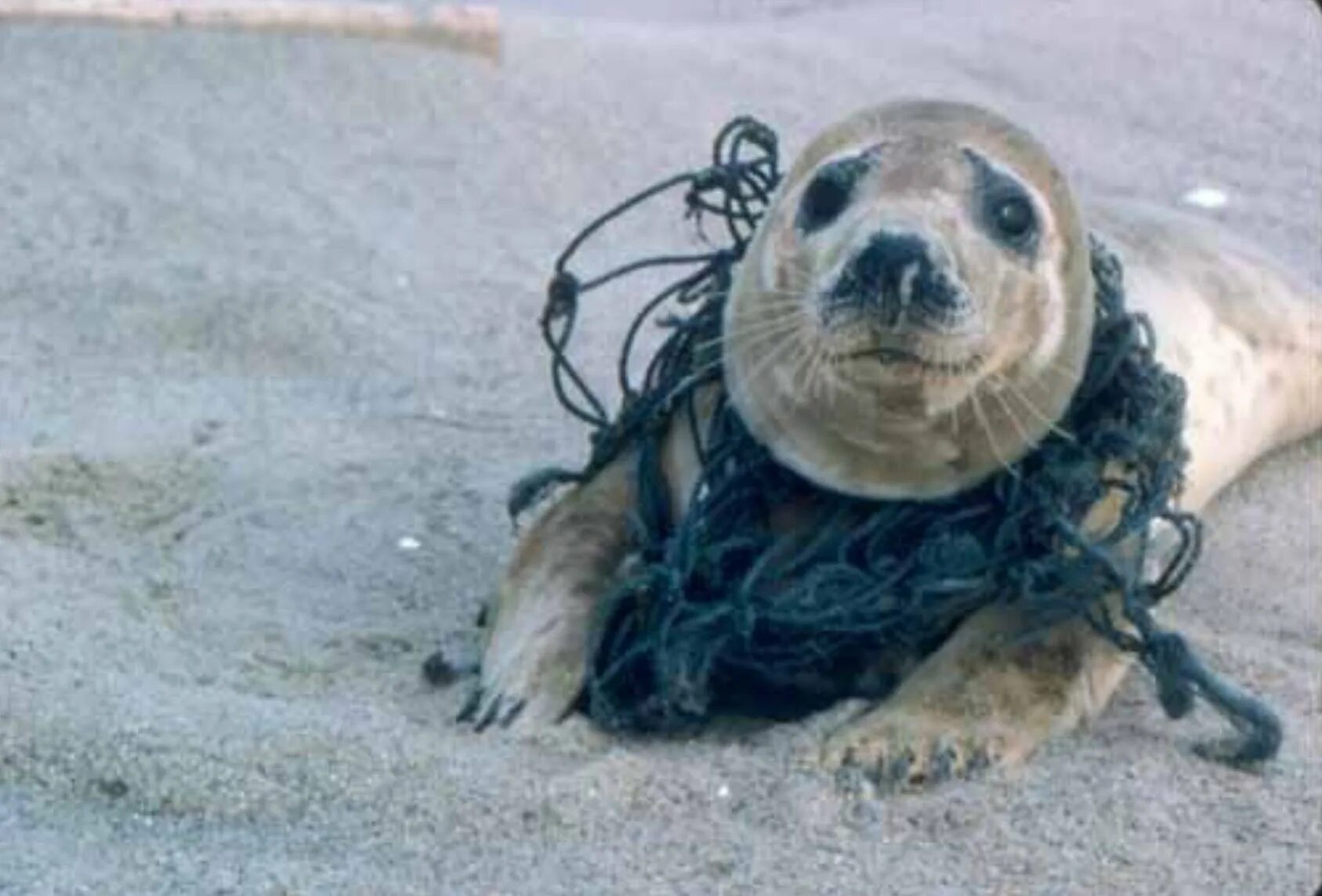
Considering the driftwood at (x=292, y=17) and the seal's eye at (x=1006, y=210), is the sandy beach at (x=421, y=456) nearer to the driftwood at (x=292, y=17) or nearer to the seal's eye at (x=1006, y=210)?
the driftwood at (x=292, y=17)

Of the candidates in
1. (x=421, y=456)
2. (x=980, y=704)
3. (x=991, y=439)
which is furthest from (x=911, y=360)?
(x=421, y=456)

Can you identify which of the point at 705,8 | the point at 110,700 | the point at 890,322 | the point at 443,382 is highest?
the point at 890,322

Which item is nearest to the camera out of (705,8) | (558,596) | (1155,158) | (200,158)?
(558,596)

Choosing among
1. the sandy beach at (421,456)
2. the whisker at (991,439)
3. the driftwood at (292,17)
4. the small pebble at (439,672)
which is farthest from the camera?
the driftwood at (292,17)

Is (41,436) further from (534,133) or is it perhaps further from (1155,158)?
(1155,158)

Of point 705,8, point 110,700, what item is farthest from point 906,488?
point 705,8

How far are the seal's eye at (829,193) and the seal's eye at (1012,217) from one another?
17 centimetres

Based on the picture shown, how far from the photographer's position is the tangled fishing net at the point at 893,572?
12.7 ft

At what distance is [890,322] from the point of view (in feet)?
12.0

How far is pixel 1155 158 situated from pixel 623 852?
14.0 ft

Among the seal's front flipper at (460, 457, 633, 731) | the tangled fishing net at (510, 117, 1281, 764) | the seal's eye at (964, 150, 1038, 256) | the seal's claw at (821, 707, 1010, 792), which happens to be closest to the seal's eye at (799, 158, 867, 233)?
the seal's eye at (964, 150, 1038, 256)

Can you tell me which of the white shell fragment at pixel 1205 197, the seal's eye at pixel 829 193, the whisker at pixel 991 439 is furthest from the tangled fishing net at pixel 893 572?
the white shell fragment at pixel 1205 197

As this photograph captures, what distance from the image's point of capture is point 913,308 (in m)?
3.66

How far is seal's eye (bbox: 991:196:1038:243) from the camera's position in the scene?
152 inches
